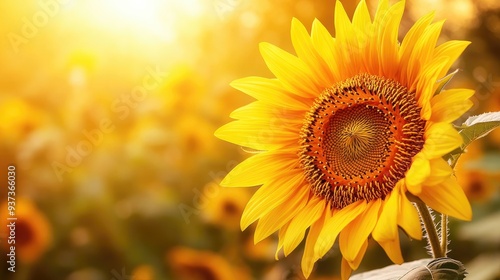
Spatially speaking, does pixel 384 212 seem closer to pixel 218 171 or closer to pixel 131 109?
pixel 218 171

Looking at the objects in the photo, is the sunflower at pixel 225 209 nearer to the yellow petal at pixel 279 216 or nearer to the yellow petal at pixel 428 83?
the yellow petal at pixel 279 216

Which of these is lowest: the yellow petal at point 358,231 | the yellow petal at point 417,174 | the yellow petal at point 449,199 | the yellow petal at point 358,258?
the yellow petal at point 358,258

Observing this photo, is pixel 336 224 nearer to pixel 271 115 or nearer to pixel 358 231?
pixel 358 231

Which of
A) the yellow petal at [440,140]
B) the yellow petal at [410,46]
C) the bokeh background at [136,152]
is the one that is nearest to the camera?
the yellow petal at [440,140]

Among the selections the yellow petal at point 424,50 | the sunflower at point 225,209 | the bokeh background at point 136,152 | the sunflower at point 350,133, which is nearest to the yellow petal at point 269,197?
the sunflower at point 350,133

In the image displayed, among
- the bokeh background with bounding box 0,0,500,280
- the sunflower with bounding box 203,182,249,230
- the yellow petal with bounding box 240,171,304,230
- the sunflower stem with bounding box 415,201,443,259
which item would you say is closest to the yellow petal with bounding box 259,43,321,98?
the yellow petal with bounding box 240,171,304,230

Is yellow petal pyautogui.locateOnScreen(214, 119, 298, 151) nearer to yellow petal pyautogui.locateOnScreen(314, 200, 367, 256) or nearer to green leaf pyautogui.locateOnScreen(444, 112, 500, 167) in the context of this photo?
yellow petal pyautogui.locateOnScreen(314, 200, 367, 256)

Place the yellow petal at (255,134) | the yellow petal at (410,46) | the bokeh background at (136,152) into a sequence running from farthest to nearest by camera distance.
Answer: the bokeh background at (136,152) < the yellow petal at (255,134) < the yellow petal at (410,46)
